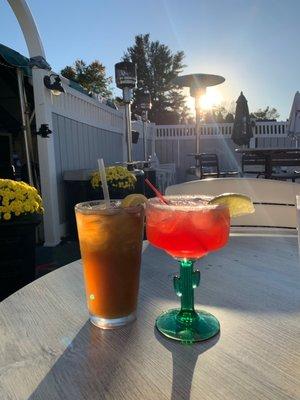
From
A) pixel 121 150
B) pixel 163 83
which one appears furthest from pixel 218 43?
pixel 163 83

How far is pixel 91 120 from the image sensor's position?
18.4 ft

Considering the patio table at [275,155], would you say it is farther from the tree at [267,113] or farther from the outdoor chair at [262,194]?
the tree at [267,113]

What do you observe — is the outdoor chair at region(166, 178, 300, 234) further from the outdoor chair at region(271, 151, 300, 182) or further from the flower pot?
the outdoor chair at region(271, 151, 300, 182)

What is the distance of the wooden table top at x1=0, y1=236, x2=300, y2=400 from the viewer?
0.45m

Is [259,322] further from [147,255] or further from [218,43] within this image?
[218,43]

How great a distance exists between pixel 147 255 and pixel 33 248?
1322 millimetres

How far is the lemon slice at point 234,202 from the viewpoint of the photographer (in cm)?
68

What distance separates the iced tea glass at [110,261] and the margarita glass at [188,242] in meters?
0.06

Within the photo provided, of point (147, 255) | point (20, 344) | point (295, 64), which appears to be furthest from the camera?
point (295, 64)

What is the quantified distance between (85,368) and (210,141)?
1180 centimetres

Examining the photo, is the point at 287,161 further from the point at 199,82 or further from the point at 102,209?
the point at 102,209

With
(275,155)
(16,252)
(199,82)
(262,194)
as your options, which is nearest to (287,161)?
(275,155)

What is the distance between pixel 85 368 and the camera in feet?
1.63

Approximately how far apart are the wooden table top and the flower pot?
125 centimetres
